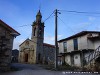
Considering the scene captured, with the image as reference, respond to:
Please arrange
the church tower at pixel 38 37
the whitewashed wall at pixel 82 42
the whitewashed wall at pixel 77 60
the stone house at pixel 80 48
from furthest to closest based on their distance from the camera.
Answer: the church tower at pixel 38 37, the whitewashed wall at pixel 77 60, the whitewashed wall at pixel 82 42, the stone house at pixel 80 48

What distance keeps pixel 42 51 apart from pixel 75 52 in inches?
723

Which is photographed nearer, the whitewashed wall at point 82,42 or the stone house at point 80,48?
the stone house at point 80,48

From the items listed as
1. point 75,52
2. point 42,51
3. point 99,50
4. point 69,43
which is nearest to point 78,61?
point 75,52

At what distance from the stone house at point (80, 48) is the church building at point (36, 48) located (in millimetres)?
13383

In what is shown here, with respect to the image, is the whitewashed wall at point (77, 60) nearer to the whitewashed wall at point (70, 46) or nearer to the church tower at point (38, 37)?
the whitewashed wall at point (70, 46)

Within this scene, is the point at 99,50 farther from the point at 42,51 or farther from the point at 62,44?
the point at 42,51

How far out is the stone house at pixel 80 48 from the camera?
2620 cm

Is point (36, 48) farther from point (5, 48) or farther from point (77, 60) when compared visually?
point (5, 48)

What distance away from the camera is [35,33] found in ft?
159

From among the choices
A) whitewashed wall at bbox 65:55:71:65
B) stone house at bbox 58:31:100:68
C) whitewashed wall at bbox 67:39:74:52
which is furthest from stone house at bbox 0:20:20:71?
whitewashed wall at bbox 65:55:71:65

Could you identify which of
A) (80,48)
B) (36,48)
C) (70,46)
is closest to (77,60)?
(80,48)

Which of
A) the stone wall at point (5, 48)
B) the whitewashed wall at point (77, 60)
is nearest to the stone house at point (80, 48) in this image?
the whitewashed wall at point (77, 60)

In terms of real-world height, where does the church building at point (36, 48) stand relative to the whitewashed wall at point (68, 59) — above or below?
above

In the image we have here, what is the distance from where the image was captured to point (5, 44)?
2012 centimetres
